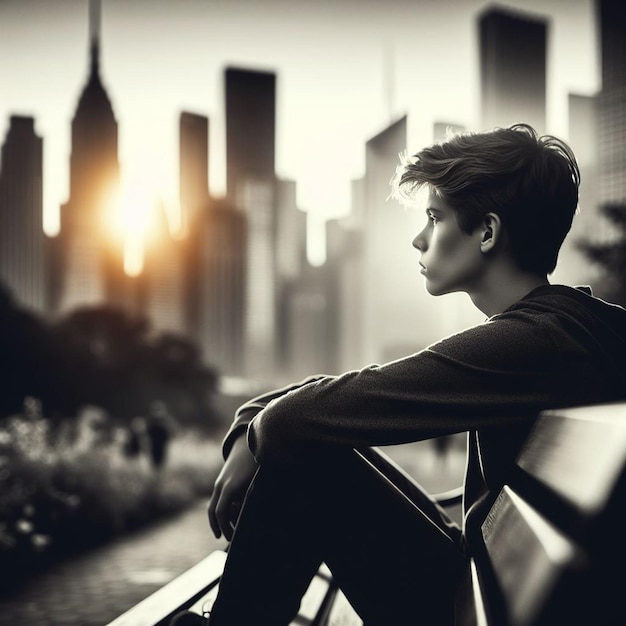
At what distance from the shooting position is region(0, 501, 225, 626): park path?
385cm

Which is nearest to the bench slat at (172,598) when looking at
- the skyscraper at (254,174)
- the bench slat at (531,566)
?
the bench slat at (531,566)

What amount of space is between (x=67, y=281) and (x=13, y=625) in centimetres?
8076

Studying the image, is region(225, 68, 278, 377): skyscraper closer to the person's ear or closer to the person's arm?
the person's arm

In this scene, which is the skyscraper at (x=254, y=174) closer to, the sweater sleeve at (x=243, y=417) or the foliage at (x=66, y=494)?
the foliage at (x=66, y=494)

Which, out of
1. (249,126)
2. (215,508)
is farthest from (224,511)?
(249,126)

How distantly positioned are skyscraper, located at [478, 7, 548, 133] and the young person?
56830 millimetres

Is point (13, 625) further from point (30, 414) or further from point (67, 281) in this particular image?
point (67, 281)

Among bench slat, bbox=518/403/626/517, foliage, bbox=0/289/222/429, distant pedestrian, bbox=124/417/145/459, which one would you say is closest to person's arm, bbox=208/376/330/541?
bench slat, bbox=518/403/626/517

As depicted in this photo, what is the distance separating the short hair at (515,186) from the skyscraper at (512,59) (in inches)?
2236

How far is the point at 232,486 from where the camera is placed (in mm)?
1601

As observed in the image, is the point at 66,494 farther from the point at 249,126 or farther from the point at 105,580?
the point at 249,126

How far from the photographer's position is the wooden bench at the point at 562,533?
20.8 inches

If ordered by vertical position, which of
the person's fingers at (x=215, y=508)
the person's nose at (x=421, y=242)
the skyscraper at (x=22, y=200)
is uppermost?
the skyscraper at (x=22, y=200)

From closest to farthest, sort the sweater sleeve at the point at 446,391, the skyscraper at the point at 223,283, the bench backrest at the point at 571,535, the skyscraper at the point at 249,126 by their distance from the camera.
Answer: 1. the bench backrest at the point at 571,535
2. the sweater sleeve at the point at 446,391
3. the skyscraper at the point at 223,283
4. the skyscraper at the point at 249,126
